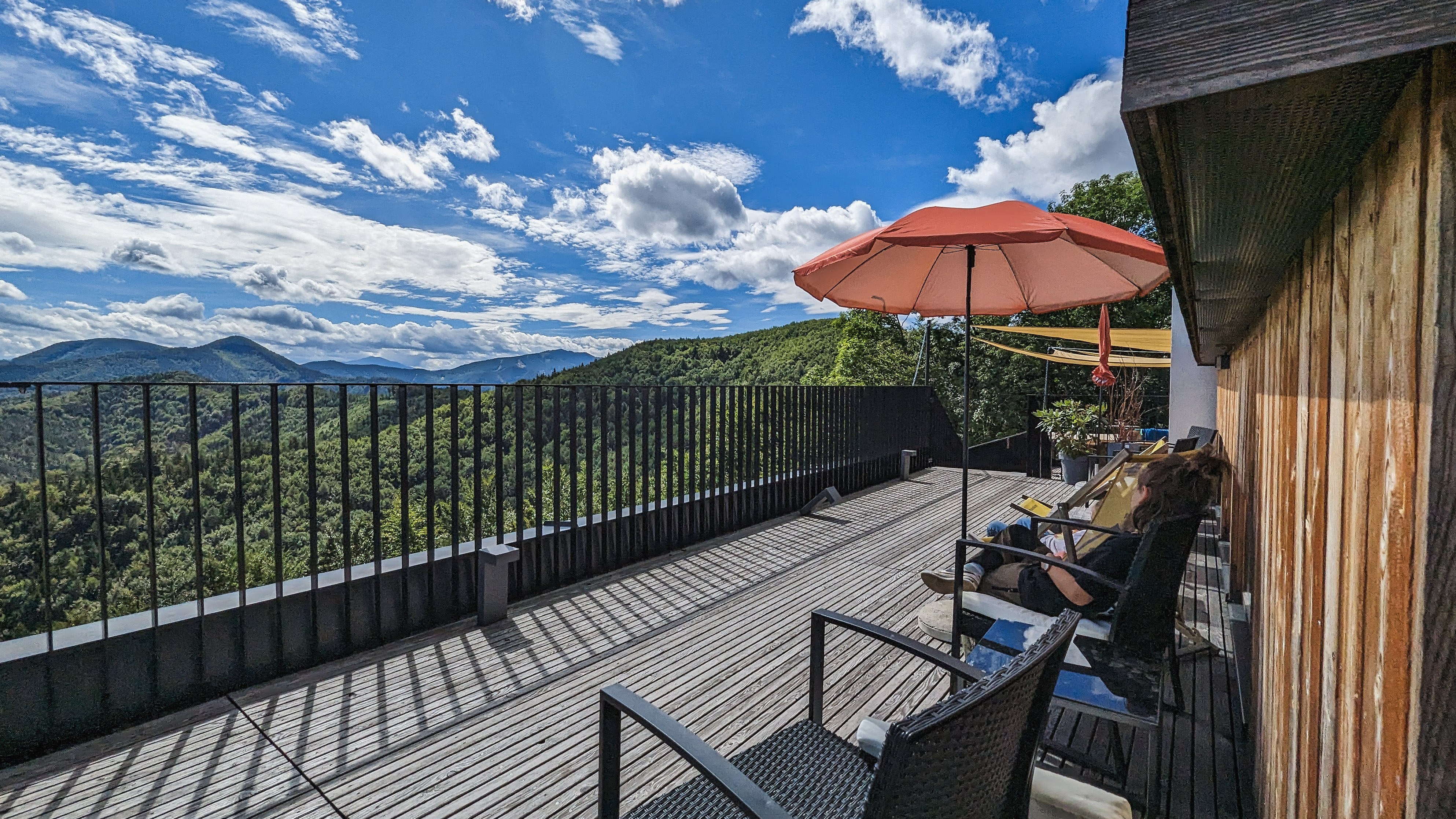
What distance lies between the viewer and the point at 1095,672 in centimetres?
204

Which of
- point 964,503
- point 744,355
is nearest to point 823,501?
point 964,503

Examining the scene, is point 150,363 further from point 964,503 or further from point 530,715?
point 964,503

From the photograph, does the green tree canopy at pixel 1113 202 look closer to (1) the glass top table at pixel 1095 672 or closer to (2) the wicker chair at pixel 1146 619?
(2) the wicker chair at pixel 1146 619

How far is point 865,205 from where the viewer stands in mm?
35406

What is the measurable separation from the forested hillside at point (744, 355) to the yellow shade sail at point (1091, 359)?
59.0 ft

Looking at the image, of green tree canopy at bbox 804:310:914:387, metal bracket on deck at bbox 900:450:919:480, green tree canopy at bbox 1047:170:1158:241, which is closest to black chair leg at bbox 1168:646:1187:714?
metal bracket on deck at bbox 900:450:919:480

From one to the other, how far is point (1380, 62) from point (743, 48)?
1771cm

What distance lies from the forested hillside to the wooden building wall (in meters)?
27.6

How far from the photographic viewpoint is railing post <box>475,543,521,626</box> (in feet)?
11.4

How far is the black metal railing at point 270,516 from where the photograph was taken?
2.40 m

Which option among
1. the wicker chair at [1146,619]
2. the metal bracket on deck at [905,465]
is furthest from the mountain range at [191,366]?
the metal bracket on deck at [905,465]

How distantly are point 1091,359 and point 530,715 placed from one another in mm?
11052

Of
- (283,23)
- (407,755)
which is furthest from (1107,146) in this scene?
(283,23)

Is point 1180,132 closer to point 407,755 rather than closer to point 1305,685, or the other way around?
point 1305,685
